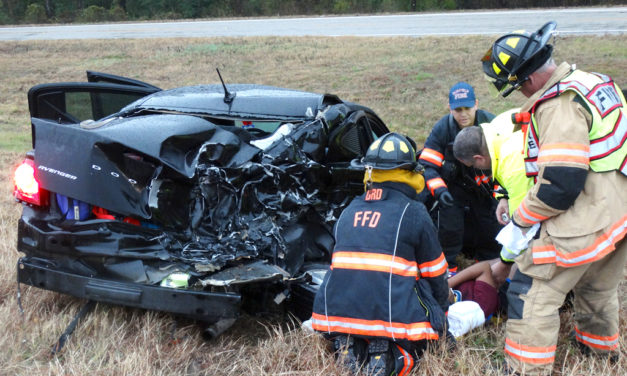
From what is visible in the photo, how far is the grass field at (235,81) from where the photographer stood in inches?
122

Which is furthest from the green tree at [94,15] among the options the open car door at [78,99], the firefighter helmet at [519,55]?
the firefighter helmet at [519,55]

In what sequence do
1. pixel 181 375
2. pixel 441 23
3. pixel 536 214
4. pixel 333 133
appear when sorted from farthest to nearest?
pixel 441 23
pixel 333 133
pixel 181 375
pixel 536 214

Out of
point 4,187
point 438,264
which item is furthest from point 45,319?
point 4,187

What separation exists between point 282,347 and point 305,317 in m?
0.32

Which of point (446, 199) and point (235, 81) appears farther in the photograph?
point (235, 81)

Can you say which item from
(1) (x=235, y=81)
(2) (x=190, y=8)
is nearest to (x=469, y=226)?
(1) (x=235, y=81)

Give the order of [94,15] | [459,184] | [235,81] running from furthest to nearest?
[94,15]
[235,81]
[459,184]

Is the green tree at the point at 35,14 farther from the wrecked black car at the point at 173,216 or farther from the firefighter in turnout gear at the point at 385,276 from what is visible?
the firefighter in turnout gear at the point at 385,276

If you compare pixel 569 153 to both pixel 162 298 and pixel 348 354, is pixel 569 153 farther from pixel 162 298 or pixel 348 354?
pixel 162 298

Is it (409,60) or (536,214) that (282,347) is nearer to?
(536,214)

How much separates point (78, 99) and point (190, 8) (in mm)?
29419

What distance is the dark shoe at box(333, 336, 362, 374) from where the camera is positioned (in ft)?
9.72

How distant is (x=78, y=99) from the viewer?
435 cm

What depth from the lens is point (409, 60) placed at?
1300 centimetres
